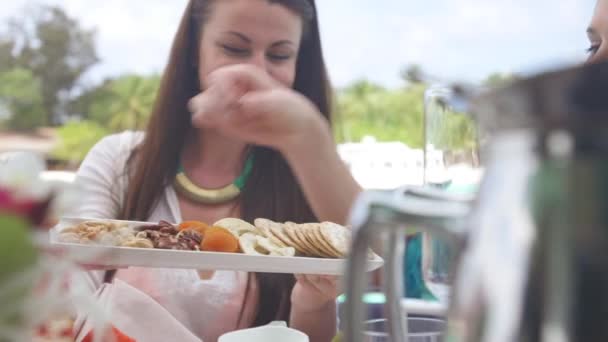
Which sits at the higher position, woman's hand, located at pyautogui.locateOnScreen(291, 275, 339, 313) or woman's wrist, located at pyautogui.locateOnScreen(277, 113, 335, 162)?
woman's wrist, located at pyautogui.locateOnScreen(277, 113, 335, 162)

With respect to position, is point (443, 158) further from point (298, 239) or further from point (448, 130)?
point (298, 239)

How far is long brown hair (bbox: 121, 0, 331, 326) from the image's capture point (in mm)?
1197

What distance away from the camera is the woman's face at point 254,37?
1.16 meters

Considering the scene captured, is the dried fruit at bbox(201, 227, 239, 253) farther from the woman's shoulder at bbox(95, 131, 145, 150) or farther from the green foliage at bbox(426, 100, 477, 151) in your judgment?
the woman's shoulder at bbox(95, 131, 145, 150)

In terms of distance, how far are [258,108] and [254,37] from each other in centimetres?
32

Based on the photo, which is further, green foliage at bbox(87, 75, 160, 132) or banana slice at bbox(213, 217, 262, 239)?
green foliage at bbox(87, 75, 160, 132)

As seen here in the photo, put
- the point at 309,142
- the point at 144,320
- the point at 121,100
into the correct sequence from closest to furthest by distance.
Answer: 1. the point at 144,320
2. the point at 309,142
3. the point at 121,100

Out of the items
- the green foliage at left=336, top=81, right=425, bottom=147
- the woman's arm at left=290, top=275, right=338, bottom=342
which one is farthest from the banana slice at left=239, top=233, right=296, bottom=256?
the green foliage at left=336, top=81, right=425, bottom=147

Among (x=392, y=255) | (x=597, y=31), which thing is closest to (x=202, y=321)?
(x=597, y=31)

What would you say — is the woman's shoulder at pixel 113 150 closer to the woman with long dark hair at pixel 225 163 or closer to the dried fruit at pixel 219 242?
the woman with long dark hair at pixel 225 163

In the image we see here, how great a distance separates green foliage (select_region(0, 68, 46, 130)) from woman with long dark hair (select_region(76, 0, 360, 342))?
→ 6.24 meters

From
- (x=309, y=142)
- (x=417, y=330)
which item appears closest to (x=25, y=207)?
(x=417, y=330)

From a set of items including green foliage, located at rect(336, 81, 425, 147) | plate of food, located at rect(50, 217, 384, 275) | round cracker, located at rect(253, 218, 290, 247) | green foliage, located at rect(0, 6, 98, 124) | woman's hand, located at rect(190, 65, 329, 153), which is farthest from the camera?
green foliage, located at rect(0, 6, 98, 124)

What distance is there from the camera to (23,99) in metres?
7.06
